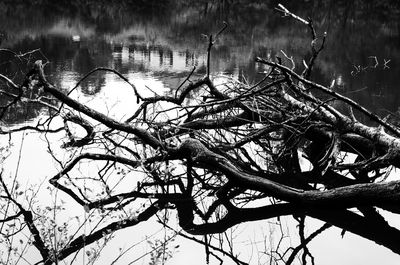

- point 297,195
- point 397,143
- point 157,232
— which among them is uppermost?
point 397,143

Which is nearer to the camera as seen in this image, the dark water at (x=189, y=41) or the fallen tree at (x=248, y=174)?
the fallen tree at (x=248, y=174)

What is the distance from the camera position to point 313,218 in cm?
458

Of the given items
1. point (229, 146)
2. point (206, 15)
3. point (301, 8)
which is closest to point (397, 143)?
point (229, 146)

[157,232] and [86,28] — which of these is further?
[86,28]

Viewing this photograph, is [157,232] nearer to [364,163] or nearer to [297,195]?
[297,195]

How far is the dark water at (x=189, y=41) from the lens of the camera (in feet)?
41.0

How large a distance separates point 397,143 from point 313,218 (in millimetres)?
1025

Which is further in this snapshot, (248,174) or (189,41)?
(189,41)

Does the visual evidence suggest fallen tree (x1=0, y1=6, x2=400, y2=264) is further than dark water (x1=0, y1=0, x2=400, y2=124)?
No

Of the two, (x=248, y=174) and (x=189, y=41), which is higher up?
(x=189, y=41)

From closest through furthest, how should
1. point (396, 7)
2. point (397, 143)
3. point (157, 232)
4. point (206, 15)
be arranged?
point (157, 232)
point (397, 143)
point (206, 15)
point (396, 7)

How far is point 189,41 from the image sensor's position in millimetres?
20094

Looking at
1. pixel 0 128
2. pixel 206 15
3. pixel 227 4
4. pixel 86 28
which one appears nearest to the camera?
pixel 0 128

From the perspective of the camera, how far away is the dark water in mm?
12484
